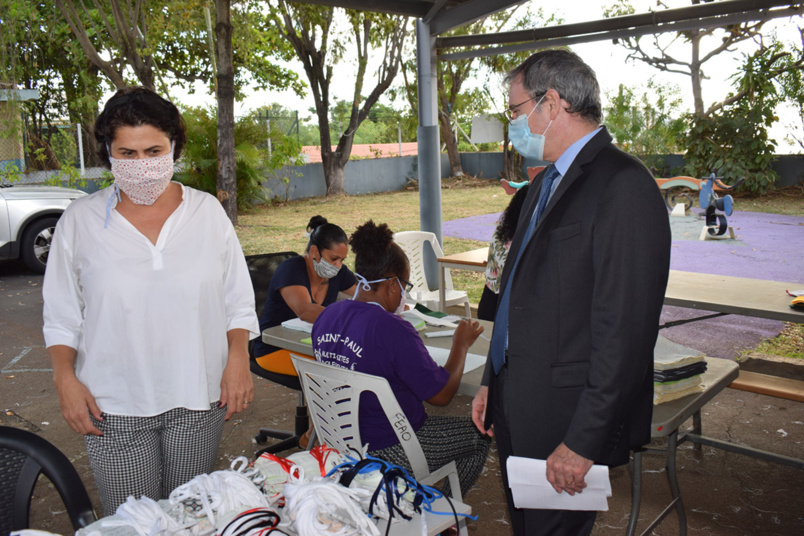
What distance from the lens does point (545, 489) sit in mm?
1732

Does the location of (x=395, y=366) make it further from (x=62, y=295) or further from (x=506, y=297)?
(x=62, y=295)

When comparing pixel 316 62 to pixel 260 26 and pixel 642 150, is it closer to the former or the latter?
pixel 260 26

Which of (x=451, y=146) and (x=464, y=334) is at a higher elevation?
(x=451, y=146)

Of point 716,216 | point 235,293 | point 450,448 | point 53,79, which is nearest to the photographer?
point 235,293

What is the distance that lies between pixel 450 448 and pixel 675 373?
0.91m

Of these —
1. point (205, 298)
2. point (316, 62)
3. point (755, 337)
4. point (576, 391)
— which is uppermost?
point (316, 62)

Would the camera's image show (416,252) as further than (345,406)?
Yes

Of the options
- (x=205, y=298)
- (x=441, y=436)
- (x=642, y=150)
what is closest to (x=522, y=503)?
(x=441, y=436)

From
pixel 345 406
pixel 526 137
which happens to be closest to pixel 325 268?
pixel 345 406

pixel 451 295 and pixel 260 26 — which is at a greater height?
pixel 260 26

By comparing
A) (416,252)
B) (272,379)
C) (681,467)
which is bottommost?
(681,467)

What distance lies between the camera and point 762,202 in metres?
16.7

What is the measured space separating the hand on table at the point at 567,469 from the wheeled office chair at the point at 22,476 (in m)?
1.23

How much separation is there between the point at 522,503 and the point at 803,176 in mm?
18563
